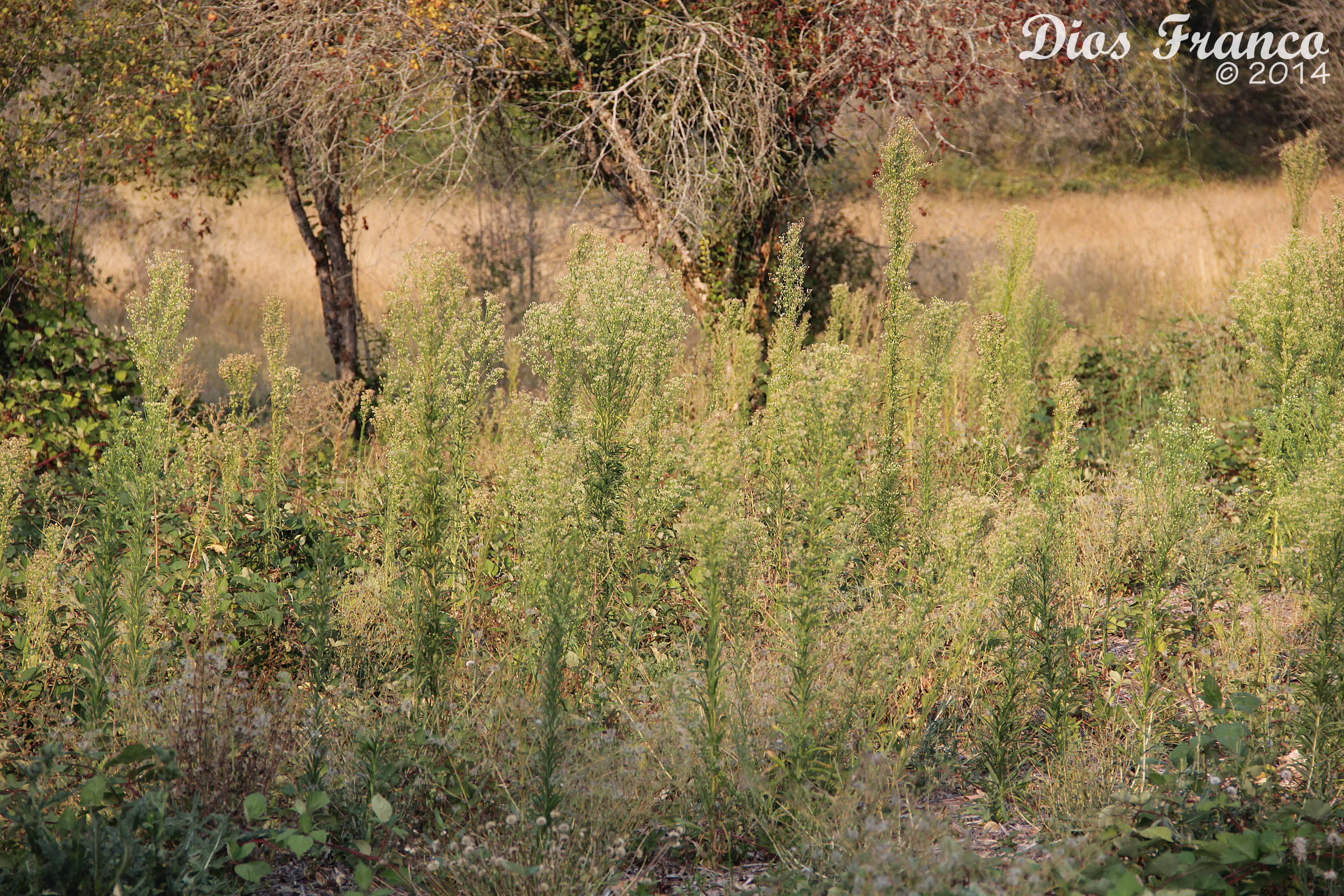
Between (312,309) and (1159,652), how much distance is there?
38.6 ft

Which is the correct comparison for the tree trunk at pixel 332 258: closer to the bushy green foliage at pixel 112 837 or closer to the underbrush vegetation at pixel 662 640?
the underbrush vegetation at pixel 662 640

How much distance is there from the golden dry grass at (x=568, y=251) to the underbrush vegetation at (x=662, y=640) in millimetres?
3510

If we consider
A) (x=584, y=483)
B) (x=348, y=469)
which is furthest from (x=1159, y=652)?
(x=348, y=469)

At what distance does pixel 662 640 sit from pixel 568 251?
5621 mm

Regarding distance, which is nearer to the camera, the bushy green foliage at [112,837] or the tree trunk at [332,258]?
the bushy green foliage at [112,837]

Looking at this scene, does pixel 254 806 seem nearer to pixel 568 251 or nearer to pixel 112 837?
pixel 112 837

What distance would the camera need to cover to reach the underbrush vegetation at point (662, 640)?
8.72 feet

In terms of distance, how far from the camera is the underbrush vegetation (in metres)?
2.66

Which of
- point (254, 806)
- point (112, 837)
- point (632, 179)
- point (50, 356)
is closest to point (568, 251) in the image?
point (632, 179)

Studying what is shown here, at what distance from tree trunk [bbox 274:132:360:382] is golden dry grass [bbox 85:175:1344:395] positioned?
0.29 m

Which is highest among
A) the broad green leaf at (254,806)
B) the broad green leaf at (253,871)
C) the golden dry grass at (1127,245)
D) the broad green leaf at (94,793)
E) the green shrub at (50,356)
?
the golden dry grass at (1127,245)

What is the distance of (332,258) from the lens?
812 cm

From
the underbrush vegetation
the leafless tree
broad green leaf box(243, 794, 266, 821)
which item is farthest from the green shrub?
broad green leaf box(243, 794, 266, 821)

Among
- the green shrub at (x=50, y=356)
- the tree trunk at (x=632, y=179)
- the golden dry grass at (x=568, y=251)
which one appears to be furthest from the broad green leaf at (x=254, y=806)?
the golden dry grass at (x=568, y=251)
